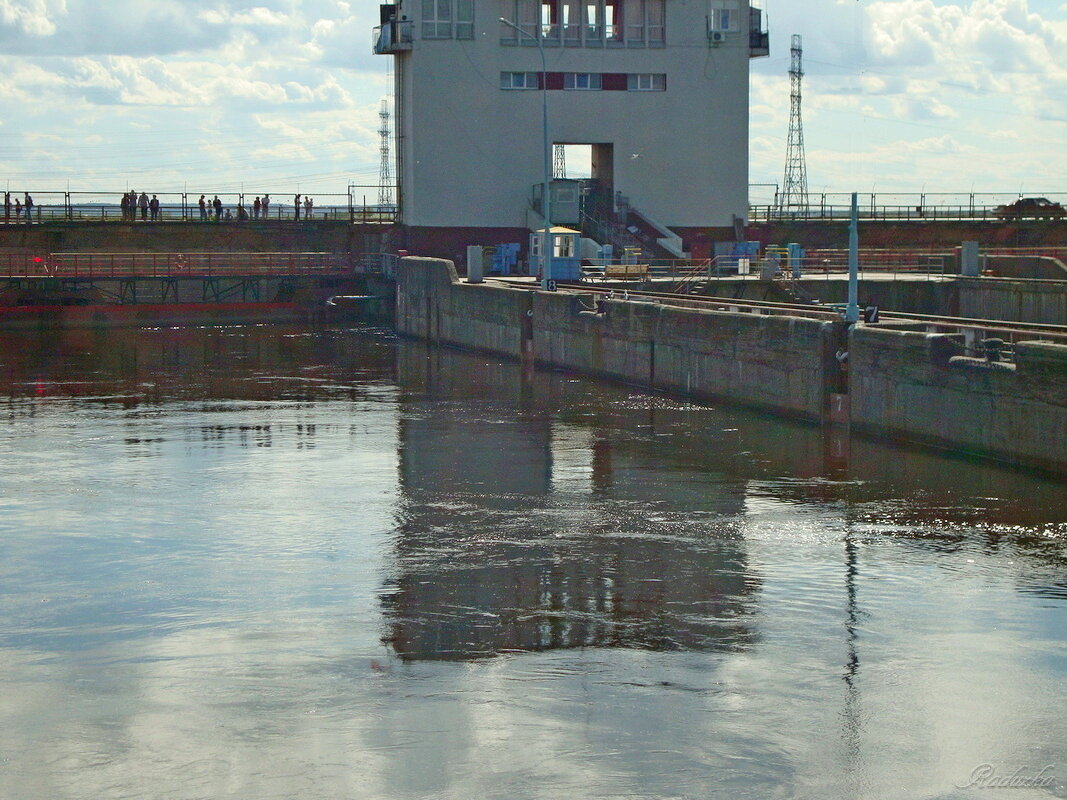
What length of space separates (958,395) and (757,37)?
46303 mm

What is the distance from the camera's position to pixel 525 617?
17.6 meters

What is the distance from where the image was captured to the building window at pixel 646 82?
6888cm

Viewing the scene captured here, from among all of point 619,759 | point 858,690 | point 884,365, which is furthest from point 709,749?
point 884,365

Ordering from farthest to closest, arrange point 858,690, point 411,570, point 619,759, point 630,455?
point 630,455 < point 411,570 < point 858,690 < point 619,759

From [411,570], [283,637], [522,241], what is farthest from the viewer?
[522,241]

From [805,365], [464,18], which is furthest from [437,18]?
[805,365]

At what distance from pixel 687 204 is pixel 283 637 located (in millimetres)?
55748

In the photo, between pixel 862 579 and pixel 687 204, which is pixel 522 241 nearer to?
pixel 687 204

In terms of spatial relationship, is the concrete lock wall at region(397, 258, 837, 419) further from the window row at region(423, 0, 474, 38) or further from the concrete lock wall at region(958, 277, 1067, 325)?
the concrete lock wall at region(958, 277, 1067, 325)

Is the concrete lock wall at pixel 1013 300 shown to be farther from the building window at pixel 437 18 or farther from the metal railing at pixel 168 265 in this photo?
the metal railing at pixel 168 265

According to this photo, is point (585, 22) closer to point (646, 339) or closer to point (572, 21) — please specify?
point (572, 21)

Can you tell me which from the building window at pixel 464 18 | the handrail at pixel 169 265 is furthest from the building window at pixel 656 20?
the handrail at pixel 169 265

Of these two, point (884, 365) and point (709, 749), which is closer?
point (709, 749)

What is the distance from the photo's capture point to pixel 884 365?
103 feet
